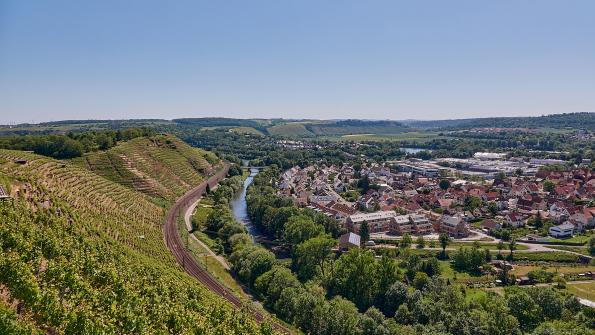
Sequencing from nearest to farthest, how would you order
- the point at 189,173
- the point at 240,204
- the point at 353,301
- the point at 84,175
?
the point at 353,301, the point at 84,175, the point at 240,204, the point at 189,173

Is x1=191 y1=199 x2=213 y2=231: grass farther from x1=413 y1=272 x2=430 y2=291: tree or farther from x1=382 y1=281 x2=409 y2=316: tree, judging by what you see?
x1=413 y1=272 x2=430 y2=291: tree

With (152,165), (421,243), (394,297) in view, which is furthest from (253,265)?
(152,165)

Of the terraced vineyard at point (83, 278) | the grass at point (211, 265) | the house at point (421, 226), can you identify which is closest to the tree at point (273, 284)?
the grass at point (211, 265)

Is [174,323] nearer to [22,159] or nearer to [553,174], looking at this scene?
[22,159]

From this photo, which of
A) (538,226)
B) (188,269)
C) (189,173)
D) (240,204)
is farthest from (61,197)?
(538,226)

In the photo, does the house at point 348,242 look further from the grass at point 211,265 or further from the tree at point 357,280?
the grass at point 211,265
